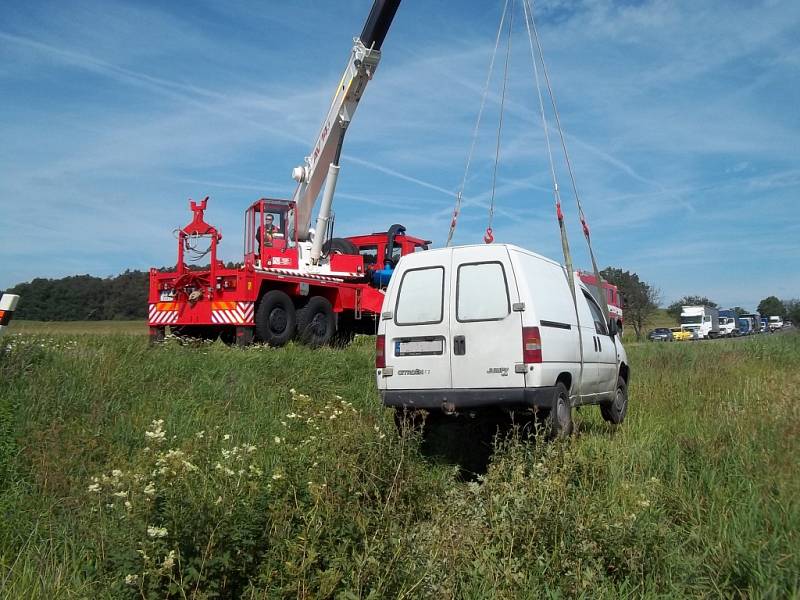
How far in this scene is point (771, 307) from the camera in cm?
12888

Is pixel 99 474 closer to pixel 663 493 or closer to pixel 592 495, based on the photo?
pixel 592 495

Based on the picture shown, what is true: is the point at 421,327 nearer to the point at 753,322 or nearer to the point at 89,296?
the point at 89,296

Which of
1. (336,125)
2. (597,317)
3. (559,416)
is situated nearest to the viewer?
(559,416)

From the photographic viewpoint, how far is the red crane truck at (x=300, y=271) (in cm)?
1373

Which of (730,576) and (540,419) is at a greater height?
(540,419)

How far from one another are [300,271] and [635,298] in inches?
2281

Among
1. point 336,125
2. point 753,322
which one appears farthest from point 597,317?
point 753,322

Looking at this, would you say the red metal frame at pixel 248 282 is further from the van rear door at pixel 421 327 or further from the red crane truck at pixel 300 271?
the van rear door at pixel 421 327

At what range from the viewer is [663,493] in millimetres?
5359

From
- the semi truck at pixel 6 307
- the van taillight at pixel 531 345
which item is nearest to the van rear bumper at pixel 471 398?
the van taillight at pixel 531 345

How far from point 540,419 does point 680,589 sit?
279 centimetres

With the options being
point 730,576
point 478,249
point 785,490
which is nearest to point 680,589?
point 730,576

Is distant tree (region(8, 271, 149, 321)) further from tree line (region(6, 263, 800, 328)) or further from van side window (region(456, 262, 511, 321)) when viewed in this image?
van side window (region(456, 262, 511, 321))

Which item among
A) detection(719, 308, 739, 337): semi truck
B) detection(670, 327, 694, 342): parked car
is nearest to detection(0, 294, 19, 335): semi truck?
detection(670, 327, 694, 342): parked car
